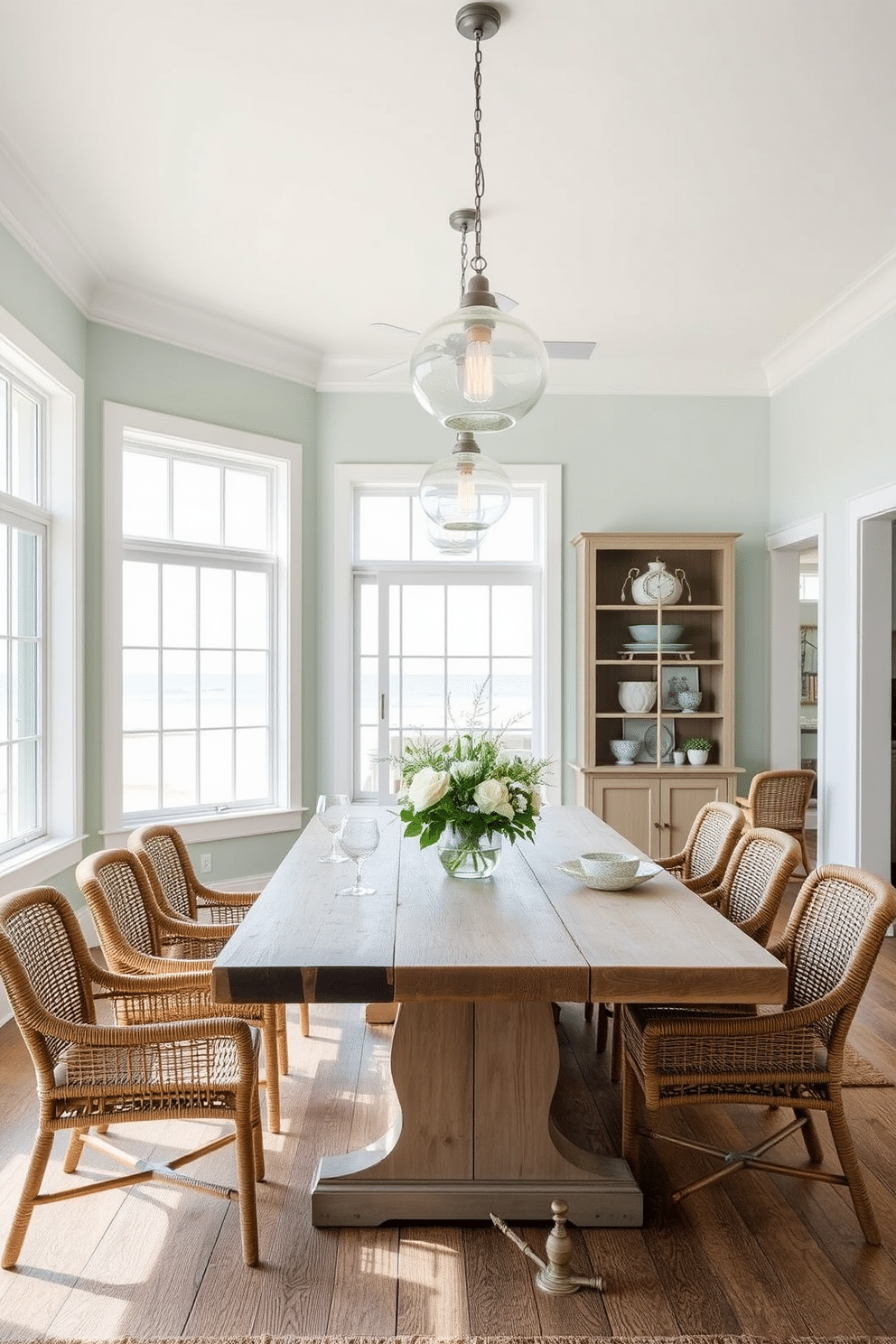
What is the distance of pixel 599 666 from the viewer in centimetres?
579

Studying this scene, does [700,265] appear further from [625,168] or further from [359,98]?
[359,98]

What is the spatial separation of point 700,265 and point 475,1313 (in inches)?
161

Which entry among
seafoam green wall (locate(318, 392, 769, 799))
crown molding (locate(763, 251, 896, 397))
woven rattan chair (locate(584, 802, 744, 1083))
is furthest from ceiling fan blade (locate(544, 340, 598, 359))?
woven rattan chair (locate(584, 802, 744, 1083))

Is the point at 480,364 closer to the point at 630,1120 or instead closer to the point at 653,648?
the point at 630,1120

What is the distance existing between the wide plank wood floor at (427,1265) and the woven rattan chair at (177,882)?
69 centimetres

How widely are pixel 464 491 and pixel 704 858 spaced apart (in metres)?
1.53

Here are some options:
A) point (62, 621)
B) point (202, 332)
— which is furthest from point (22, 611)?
point (202, 332)

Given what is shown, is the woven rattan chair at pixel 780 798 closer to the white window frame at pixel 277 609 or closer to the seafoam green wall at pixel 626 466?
the seafoam green wall at pixel 626 466

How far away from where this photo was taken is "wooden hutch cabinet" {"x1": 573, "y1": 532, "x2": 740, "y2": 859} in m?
5.43

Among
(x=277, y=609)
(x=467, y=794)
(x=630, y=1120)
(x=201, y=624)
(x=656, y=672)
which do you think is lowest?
(x=630, y=1120)

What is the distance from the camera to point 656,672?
5.80 metres

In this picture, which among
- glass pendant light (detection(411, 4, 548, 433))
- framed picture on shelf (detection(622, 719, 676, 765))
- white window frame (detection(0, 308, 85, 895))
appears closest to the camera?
glass pendant light (detection(411, 4, 548, 433))

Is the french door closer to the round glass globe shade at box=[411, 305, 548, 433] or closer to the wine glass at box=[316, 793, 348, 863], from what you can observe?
the wine glass at box=[316, 793, 348, 863]

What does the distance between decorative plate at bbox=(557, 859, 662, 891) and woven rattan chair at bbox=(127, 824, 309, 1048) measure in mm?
1054
